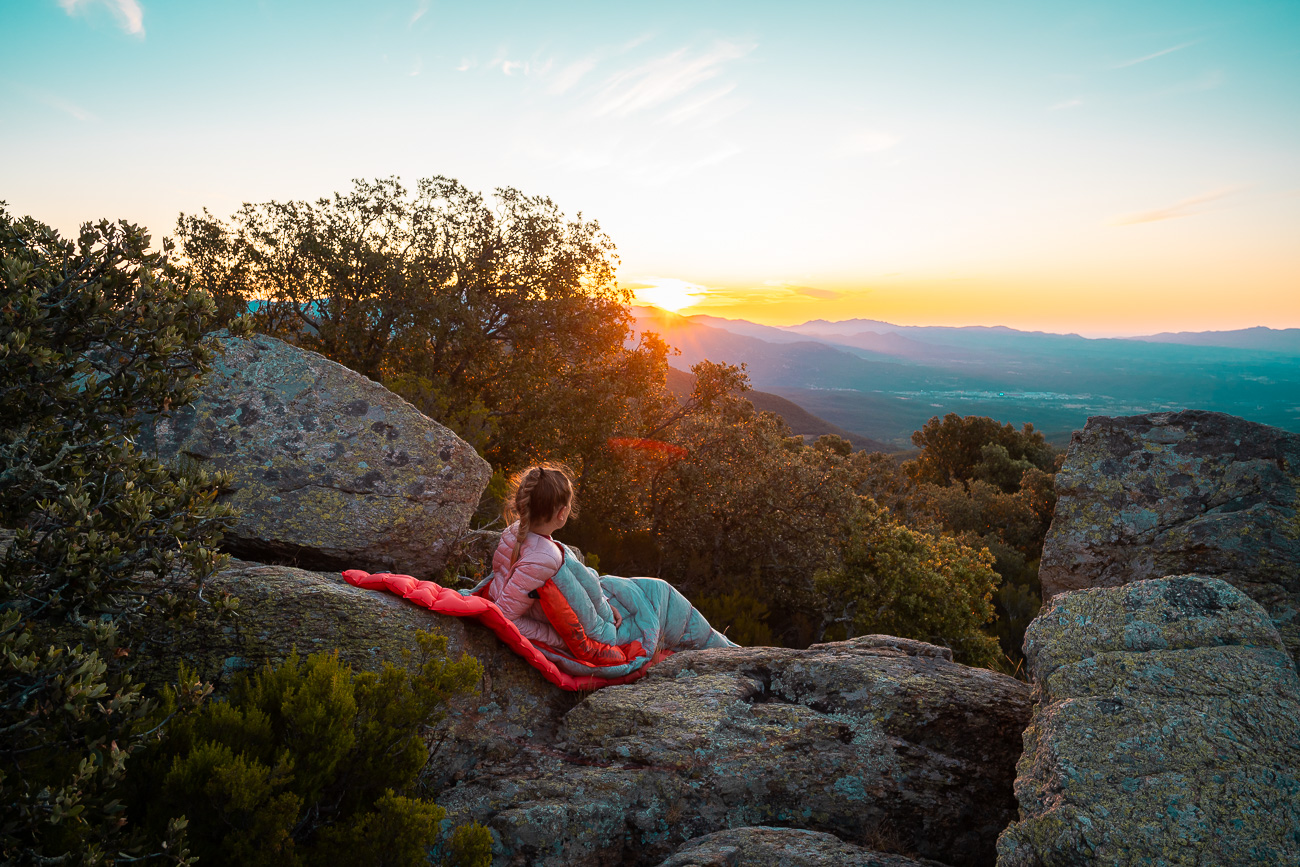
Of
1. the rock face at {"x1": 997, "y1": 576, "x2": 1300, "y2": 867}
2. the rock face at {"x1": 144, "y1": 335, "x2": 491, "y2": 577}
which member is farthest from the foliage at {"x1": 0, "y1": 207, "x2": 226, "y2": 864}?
the rock face at {"x1": 997, "y1": 576, "x2": 1300, "y2": 867}

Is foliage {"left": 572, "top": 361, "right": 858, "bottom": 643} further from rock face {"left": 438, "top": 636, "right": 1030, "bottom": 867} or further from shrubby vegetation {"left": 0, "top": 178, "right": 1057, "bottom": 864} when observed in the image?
rock face {"left": 438, "top": 636, "right": 1030, "bottom": 867}

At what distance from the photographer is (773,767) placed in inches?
181

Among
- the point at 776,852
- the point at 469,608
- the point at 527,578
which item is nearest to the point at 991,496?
the point at 527,578

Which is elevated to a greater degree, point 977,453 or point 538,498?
point 538,498

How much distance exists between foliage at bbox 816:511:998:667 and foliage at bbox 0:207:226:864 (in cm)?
1103

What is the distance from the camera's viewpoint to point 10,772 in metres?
2.79

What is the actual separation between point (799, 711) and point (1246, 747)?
8.95 ft

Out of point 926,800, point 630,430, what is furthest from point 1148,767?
point 630,430

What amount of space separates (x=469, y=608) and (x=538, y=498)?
110 centimetres

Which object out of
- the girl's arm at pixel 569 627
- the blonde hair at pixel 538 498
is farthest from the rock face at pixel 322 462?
the girl's arm at pixel 569 627

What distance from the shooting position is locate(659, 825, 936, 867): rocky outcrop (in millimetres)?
3523

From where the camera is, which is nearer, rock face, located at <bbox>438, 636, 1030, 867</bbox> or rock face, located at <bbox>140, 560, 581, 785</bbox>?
rock face, located at <bbox>438, 636, 1030, 867</bbox>

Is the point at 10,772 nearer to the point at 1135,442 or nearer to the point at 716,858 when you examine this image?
the point at 716,858

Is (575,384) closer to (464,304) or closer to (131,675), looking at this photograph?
(464,304)
